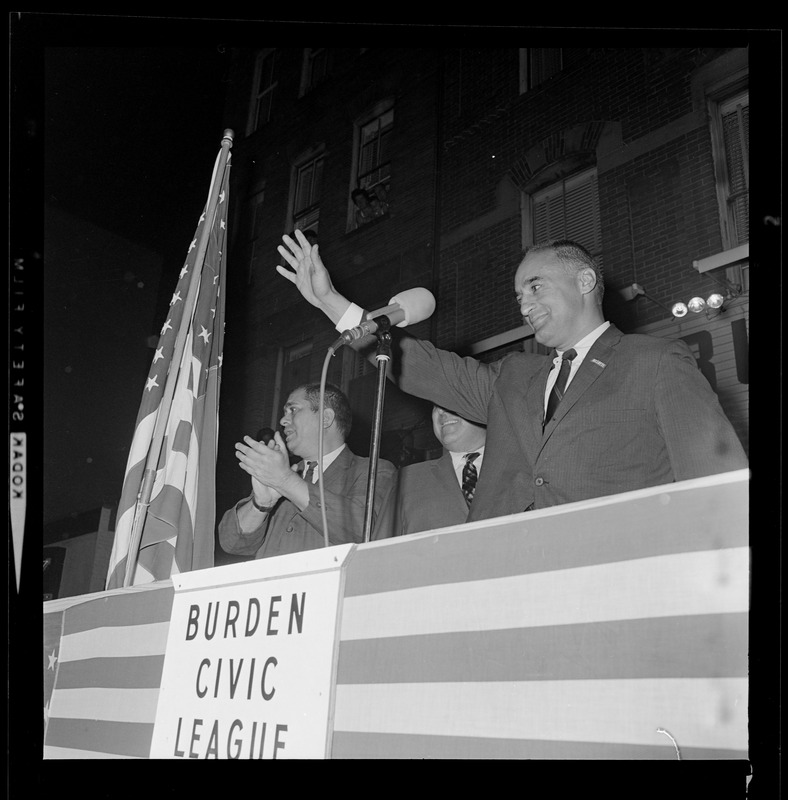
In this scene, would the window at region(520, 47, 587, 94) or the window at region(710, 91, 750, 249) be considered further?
the window at region(520, 47, 587, 94)

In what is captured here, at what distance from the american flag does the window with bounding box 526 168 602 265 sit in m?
2.79

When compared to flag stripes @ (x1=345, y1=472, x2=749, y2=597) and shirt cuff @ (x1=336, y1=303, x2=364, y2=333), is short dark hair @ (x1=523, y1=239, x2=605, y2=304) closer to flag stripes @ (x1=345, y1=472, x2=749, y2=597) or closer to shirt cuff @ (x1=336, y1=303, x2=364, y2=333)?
shirt cuff @ (x1=336, y1=303, x2=364, y2=333)

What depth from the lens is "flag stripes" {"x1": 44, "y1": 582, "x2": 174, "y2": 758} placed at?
69.6 inches

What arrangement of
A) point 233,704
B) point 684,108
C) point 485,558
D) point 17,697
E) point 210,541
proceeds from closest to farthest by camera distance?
1. point 485,558
2. point 233,704
3. point 17,697
4. point 210,541
5. point 684,108

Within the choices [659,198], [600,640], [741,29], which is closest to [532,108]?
[659,198]

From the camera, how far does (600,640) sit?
123cm

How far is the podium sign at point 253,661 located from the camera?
1487 millimetres

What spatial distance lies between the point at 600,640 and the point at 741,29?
170 cm

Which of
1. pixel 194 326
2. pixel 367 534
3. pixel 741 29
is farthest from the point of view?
pixel 194 326

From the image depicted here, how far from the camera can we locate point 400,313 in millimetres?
2035

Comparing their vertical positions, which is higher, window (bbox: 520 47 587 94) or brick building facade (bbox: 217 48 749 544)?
window (bbox: 520 47 587 94)

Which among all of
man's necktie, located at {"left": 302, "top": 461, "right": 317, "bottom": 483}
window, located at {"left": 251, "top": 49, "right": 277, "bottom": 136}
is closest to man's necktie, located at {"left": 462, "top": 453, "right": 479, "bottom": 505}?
man's necktie, located at {"left": 302, "top": 461, "right": 317, "bottom": 483}
